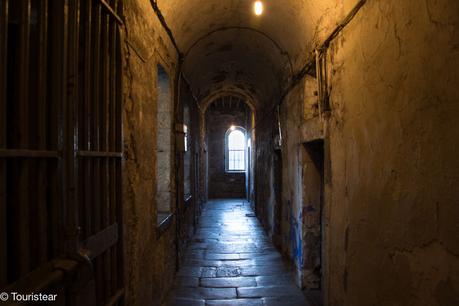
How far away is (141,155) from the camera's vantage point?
125 inches

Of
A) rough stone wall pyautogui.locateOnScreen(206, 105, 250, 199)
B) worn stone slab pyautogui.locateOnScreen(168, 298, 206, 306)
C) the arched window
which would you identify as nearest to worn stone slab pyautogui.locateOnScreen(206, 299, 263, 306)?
worn stone slab pyautogui.locateOnScreen(168, 298, 206, 306)

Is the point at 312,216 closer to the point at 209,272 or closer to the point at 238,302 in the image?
the point at 238,302

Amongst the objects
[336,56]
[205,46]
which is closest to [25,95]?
[336,56]

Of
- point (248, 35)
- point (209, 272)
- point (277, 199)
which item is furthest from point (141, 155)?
point (277, 199)

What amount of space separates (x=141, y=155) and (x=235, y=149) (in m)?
14.1

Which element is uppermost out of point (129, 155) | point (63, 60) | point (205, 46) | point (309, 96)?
point (205, 46)

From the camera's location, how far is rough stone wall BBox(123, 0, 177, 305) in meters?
2.75

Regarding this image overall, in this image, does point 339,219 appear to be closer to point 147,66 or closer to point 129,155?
point 129,155

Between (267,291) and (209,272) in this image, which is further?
(209,272)

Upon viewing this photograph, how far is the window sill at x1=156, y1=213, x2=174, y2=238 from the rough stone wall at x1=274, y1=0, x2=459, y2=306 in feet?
6.43

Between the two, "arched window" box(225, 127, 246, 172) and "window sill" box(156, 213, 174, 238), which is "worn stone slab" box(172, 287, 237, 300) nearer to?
"window sill" box(156, 213, 174, 238)

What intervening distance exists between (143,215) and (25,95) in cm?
200

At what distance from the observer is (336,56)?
10.7 ft

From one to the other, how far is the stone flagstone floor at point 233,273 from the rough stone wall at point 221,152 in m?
7.92
